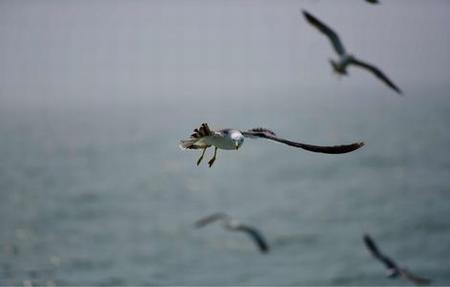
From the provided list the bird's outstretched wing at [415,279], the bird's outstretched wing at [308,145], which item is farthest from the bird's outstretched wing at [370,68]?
the bird's outstretched wing at [308,145]

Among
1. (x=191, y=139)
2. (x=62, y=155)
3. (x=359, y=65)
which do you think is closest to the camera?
(x=191, y=139)

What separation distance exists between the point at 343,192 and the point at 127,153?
1730 inches

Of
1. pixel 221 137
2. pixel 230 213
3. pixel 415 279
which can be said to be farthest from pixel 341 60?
pixel 230 213

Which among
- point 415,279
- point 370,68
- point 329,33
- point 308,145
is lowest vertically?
point 308,145

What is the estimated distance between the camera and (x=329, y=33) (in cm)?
1906

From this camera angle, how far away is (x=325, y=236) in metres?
35.9

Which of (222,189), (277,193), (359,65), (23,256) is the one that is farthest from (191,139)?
(222,189)

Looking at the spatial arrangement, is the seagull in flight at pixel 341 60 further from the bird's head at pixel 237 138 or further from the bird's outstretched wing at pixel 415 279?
the bird's head at pixel 237 138

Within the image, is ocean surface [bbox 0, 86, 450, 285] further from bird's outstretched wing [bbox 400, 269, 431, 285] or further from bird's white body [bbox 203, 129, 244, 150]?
bird's white body [bbox 203, 129, 244, 150]

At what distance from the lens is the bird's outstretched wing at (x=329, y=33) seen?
17188 mm

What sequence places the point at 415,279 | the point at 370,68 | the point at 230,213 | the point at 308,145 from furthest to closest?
the point at 230,213
the point at 370,68
the point at 415,279
the point at 308,145

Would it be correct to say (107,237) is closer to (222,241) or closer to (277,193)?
(222,241)

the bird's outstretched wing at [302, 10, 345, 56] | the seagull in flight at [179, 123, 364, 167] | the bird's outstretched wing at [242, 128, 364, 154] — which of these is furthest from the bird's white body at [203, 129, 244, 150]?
the bird's outstretched wing at [302, 10, 345, 56]

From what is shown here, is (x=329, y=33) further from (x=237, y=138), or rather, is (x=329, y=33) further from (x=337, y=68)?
(x=237, y=138)
